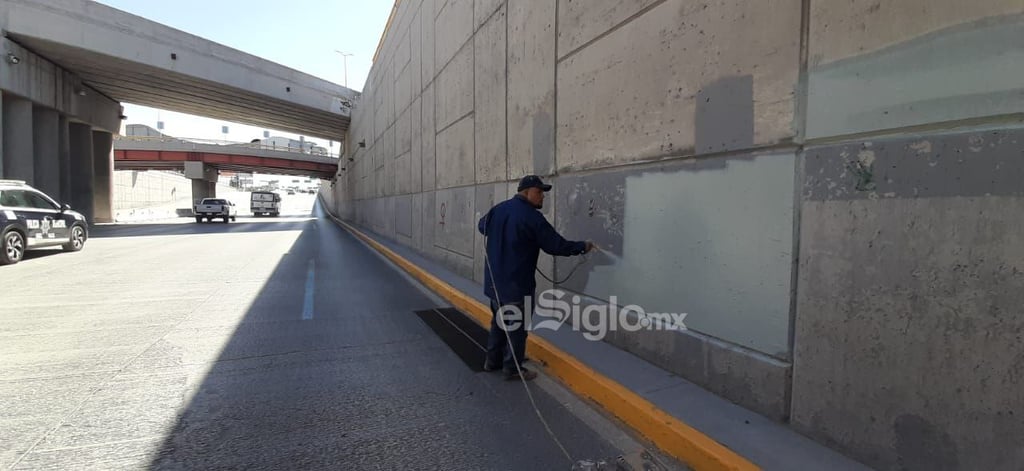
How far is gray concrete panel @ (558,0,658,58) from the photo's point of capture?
14.9ft

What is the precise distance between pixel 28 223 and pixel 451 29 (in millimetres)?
11139

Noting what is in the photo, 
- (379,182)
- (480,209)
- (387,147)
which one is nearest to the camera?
(480,209)

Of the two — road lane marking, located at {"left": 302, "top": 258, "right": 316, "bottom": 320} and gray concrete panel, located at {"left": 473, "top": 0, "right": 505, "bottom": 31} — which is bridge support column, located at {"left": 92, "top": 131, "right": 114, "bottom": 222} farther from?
gray concrete panel, located at {"left": 473, "top": 0, "right": 505, "bottom": 31}

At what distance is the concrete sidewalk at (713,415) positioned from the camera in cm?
272

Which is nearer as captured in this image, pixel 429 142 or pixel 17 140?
pixel 429 142

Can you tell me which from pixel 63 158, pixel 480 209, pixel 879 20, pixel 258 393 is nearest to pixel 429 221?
pixel 480 209

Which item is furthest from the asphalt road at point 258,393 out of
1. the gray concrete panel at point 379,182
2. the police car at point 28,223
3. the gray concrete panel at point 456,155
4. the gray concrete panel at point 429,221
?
the gray concrete panel at point 379,182

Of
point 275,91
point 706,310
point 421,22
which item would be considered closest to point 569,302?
point 706,310

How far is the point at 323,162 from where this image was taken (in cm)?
6481

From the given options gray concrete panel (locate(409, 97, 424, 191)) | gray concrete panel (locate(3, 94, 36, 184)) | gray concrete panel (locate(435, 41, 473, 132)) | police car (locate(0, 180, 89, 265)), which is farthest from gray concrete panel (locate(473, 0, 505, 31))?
gray concrete panel (locate(3, 94, 36, 184))

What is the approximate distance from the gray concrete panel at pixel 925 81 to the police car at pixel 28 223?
1540 centimetres

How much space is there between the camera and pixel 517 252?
4.24 m

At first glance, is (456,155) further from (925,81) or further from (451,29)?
(925,81)

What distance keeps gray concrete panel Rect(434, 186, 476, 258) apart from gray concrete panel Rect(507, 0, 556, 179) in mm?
1984
